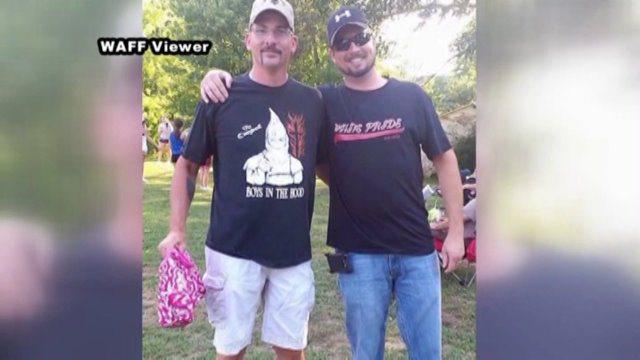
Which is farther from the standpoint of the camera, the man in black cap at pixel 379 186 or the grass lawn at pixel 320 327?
the grass lawn at pixel 320 327

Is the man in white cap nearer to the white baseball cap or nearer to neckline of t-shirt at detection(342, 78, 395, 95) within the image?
the white baseball cap

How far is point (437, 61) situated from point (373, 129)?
3.54 feet

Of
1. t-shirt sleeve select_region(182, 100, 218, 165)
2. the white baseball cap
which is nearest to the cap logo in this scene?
the white baseball cap

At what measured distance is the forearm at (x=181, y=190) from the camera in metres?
2.52

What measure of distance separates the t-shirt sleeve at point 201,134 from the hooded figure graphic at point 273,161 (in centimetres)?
20

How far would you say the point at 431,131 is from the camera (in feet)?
8.42

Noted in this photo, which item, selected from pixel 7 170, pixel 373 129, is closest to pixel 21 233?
pixel 7 170

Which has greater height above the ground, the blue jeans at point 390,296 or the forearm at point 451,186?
the forearm at point 451,186

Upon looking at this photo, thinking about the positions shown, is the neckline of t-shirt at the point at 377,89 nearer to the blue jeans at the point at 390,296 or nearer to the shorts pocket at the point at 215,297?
the blue jeans at the point at 390,296

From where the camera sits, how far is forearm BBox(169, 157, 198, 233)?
252 centimetres

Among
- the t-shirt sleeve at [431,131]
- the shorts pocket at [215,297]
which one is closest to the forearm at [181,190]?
the shorts pocket at [215,297]

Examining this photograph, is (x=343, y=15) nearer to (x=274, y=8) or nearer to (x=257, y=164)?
(x=274, y=8)

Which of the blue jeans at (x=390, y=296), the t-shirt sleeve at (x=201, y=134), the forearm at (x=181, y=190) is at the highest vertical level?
the t-shirt sleeve at (x=201, y=134)

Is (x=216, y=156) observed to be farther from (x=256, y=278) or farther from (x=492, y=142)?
(x=492, y=142)
